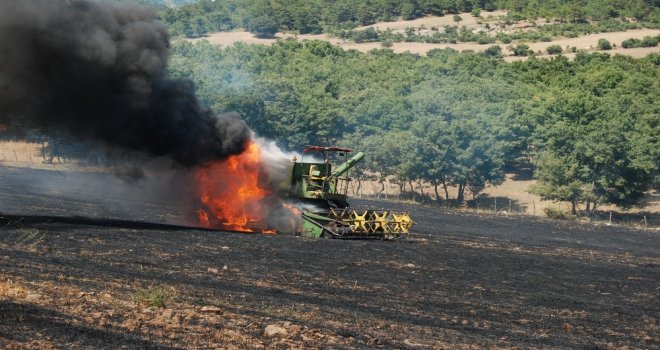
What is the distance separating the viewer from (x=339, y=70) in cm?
19075

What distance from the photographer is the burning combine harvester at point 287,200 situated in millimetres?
53688

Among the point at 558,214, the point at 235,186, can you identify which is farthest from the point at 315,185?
the point at 558,214

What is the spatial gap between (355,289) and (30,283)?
1181 centimetres

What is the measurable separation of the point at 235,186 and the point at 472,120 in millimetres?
78560

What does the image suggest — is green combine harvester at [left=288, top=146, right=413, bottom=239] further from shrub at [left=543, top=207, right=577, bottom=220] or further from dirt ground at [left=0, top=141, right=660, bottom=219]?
dirt ground at [left=0, top=141, right=660, bottom=219]

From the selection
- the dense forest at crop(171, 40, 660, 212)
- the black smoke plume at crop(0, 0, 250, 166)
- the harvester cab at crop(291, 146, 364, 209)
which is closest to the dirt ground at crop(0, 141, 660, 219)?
the dense forest at crop(171, 40, 660, 212)

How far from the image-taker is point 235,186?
53.8m

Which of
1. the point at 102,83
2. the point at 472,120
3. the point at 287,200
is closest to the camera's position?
the point at 102,83

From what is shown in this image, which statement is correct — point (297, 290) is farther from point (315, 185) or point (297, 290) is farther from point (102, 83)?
point (315, 185)

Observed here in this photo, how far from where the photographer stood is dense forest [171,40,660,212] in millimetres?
113125

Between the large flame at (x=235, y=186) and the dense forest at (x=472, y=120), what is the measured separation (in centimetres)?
6386

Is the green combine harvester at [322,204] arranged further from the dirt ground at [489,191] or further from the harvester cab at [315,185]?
the dirt ground at [489,191]

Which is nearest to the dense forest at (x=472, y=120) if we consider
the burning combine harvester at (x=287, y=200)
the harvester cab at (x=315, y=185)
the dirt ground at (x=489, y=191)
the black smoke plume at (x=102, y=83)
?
the dirt ground at (x=489, y=191)

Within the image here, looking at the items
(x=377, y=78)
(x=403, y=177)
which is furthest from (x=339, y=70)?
(x=403, y=177)
